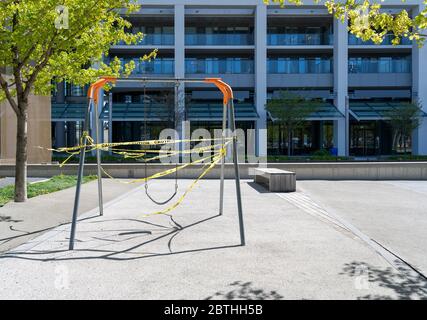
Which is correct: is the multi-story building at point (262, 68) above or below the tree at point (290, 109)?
above

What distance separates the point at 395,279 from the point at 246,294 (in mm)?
1822

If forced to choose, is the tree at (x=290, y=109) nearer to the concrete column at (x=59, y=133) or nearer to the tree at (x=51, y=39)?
the concrete column at (x=59, y=133)

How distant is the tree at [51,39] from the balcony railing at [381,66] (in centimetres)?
2874

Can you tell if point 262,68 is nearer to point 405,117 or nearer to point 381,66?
point 381,66

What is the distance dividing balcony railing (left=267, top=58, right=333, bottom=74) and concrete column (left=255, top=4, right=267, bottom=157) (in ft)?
4.67

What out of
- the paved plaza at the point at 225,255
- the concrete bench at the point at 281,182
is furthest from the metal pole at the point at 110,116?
the paved plaza at the point at 225,255

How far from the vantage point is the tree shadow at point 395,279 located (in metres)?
4.20

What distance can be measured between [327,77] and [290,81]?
3.28m

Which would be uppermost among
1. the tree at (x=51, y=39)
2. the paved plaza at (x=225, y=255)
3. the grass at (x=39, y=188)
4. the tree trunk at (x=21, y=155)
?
the tree at (x=51, y=39)

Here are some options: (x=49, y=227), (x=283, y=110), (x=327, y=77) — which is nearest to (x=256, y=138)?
(x=283, y=110)

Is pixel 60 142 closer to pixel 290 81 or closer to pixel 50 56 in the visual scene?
pixel 290 81

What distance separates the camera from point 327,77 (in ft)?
115

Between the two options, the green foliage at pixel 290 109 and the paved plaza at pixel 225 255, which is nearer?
the paved plaza at pixel 225 255

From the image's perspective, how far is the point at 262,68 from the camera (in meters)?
34.0
